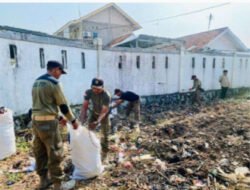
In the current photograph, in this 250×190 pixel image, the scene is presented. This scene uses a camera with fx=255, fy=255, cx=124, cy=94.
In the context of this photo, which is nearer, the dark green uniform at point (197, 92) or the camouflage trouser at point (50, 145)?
the camouflage trouser at point (50, 145)

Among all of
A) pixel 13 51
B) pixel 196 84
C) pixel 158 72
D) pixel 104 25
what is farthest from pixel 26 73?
pixel 104 25

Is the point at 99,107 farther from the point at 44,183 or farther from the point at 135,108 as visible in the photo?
the point at 135,108

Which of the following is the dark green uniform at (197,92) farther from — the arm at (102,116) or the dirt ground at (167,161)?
the arm at (102,116)

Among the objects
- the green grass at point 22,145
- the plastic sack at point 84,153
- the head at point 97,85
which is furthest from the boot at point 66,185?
the green grass at point 22,145

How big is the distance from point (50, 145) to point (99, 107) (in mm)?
1498

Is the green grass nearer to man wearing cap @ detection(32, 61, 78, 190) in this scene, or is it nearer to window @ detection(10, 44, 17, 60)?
man wearing cap @ detection(32, 61, 78, 190)

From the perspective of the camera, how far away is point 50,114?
10.8 feet

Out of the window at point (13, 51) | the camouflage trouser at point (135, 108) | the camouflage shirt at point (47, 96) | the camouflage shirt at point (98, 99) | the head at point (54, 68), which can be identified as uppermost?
the window at point (13, 51)

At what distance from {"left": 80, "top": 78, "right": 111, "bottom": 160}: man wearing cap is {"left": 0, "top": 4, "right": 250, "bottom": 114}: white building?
107 inches

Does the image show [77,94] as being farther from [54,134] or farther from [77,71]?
[54,134]

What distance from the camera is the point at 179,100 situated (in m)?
13.8

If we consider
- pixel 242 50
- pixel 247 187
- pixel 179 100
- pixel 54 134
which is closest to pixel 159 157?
pixel 247 187

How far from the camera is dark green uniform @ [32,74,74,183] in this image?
10.6 feet

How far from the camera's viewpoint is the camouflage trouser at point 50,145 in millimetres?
3268
